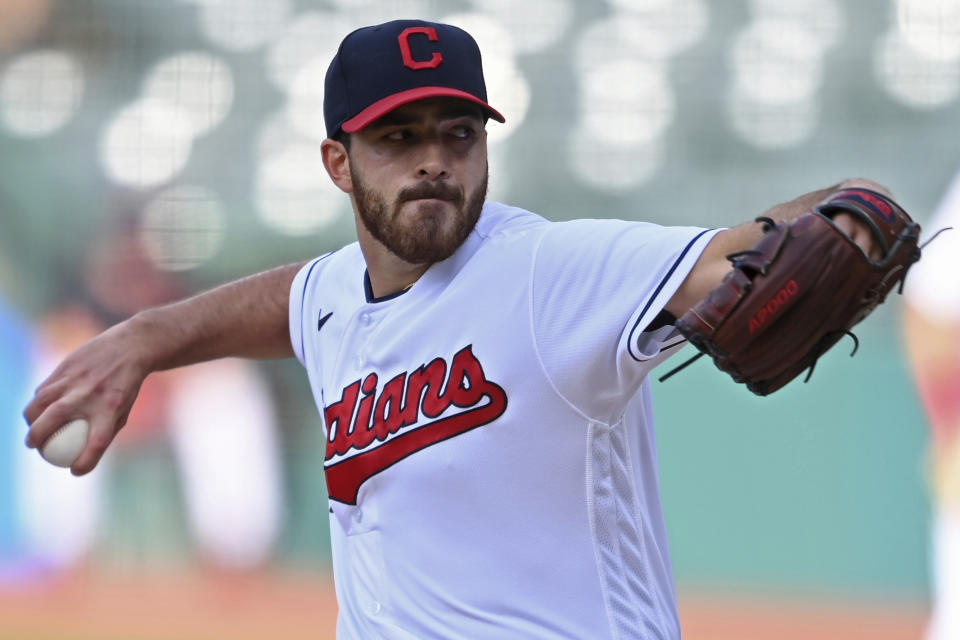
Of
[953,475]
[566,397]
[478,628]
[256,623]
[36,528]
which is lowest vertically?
[256,623]

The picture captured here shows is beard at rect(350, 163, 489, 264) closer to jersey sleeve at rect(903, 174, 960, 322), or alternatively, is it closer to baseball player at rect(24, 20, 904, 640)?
baseball player at rect(24, 20, 904, 640)

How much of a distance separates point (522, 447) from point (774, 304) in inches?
15.6

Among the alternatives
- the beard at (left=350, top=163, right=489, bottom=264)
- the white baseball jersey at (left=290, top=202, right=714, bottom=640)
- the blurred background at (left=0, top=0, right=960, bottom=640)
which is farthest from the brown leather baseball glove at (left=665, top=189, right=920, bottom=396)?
the blurred background at (left=0, top=0, right=960, bottom=640)

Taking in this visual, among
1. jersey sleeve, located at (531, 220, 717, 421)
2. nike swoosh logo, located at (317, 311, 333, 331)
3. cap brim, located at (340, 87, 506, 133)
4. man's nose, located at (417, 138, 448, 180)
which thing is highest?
cap brim, located at (340, 87, 506, 133)

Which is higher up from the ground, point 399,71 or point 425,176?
point 399,71

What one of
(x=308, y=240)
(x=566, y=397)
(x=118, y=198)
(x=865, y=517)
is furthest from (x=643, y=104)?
(x=566, y=397)

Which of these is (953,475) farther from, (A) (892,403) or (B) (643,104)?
(B) (643,104)

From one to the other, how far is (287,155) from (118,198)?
26.4 inches

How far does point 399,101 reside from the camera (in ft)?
5.30

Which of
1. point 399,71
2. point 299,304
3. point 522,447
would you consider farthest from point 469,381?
point 299,304

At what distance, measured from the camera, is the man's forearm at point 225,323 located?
191 centimetres

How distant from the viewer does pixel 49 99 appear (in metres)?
4.64

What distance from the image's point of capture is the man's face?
161 cm

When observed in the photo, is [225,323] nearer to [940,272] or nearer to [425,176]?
[425,176]
